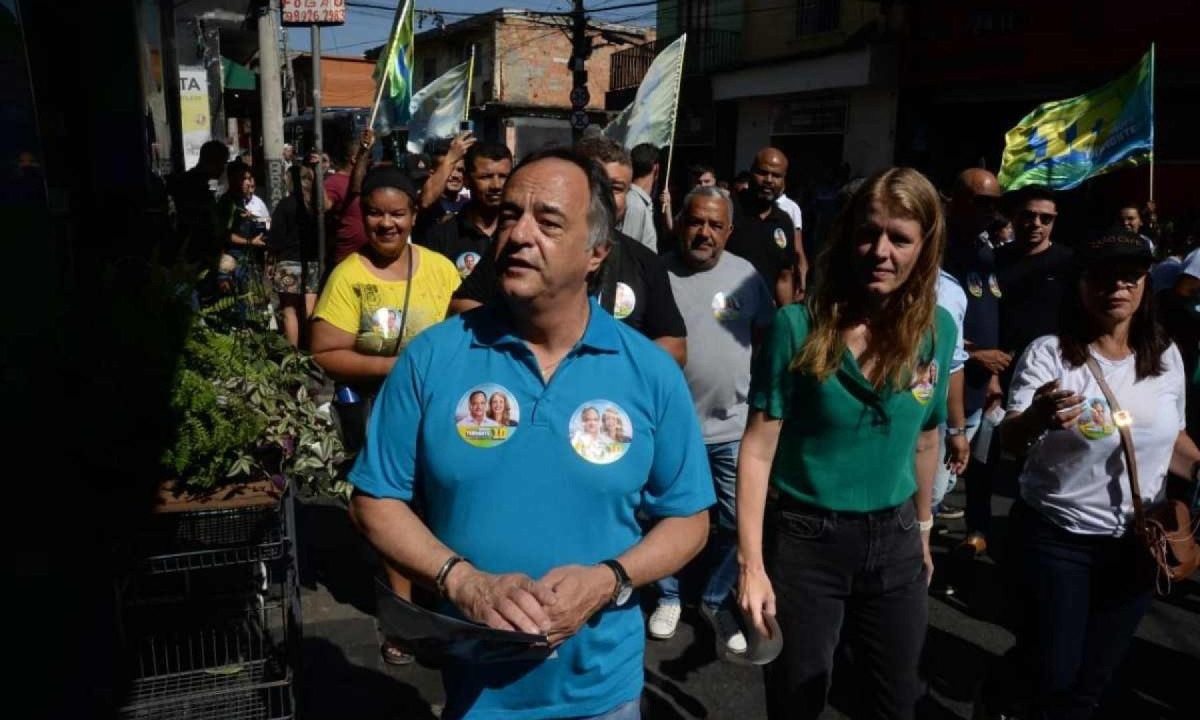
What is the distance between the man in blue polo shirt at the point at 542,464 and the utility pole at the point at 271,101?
12488 millimetres

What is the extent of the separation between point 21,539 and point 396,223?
1820 millimetres

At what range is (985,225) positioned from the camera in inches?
204

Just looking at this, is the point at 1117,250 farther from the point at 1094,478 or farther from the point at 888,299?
the point at 888,299

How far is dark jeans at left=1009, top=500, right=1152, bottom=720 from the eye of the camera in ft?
9.82

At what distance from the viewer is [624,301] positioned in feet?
12.1

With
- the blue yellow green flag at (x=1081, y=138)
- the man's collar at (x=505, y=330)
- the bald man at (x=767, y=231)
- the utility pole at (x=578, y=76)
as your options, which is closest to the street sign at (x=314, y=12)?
the bald man at (x=767, y=231)

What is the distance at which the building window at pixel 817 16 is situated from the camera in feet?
70.3

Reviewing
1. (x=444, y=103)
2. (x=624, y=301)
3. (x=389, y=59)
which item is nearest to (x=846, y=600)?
(x=624, y=301)

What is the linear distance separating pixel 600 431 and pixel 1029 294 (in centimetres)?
386

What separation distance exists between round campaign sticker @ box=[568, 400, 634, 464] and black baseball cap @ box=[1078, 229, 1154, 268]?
6.09 feet

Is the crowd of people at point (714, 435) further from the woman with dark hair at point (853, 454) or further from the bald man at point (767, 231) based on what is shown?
the bald man at point (767, 231)

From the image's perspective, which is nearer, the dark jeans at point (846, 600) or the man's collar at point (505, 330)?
the man's collar at point (505, 330)

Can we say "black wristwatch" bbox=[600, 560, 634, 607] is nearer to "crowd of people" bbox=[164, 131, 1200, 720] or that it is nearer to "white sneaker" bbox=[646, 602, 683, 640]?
"crowd of people" bbox=[164, 131, 1200, 720]

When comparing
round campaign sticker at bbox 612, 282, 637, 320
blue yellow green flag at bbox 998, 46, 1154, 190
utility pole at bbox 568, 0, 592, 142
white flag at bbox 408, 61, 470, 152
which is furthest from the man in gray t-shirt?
utility pole at bbox 568, 0, 592, 142
